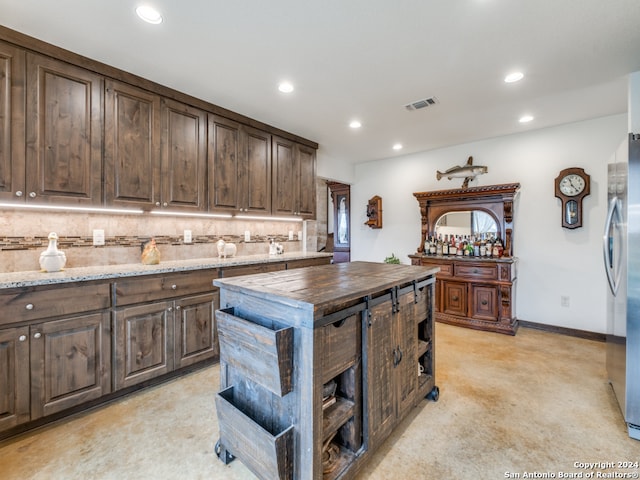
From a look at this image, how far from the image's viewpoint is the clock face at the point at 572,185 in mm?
3502

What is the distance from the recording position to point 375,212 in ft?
17.4

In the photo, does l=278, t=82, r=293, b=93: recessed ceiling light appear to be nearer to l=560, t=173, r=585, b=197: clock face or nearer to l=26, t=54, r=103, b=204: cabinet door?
l=26, t=54, r=103, b=204: cabinet door

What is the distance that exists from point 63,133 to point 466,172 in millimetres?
4353

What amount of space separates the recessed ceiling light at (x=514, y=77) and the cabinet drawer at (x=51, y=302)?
3.49 metres

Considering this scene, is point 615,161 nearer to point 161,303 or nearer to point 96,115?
point 161,303

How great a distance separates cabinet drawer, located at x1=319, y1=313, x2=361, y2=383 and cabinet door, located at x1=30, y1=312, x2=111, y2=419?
1708 mm

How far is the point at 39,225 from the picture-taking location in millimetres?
2285

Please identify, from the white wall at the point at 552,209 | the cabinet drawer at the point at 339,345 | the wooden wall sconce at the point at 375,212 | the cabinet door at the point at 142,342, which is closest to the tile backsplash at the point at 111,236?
the cabinet door at the point at 142,342

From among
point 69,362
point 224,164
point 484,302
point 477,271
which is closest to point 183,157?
point 224,164

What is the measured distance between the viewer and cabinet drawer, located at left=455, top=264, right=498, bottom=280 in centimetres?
375

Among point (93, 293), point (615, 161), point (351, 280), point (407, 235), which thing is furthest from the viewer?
point (407, 235)

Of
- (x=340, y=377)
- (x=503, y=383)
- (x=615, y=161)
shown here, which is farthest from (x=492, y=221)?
(x=340, y=377)

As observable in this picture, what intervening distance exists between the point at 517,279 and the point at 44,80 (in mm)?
5145

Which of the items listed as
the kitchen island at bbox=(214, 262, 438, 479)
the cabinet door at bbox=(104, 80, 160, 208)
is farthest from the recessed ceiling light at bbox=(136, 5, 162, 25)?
the kitchen island at bbox=(214, 262, 438, 479)
